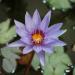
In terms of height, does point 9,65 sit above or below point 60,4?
below

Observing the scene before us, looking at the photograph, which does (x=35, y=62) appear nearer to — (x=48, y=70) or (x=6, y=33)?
(x=48, y=70)

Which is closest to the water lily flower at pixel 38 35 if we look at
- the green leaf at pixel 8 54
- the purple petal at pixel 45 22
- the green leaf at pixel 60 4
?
the purple petal at pixel 45 22

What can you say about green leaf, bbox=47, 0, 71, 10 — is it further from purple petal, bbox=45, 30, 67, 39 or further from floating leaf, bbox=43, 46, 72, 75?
purple petal, bbox=45, 30, 67, 39

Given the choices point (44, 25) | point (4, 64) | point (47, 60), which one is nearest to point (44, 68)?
point (47, 60)

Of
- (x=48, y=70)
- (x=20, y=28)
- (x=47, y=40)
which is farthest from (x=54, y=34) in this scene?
(x=48, y=70)

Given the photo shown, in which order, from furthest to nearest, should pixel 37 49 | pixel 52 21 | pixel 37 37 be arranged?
pixel 52 21 → pixel 37 37 → pixel 37 49

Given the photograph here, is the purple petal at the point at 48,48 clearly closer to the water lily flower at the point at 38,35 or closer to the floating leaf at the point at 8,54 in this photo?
the water lily flower at the point at 38,35

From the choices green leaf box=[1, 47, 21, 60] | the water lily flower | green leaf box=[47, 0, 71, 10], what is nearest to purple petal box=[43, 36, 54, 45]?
the water lily flower
